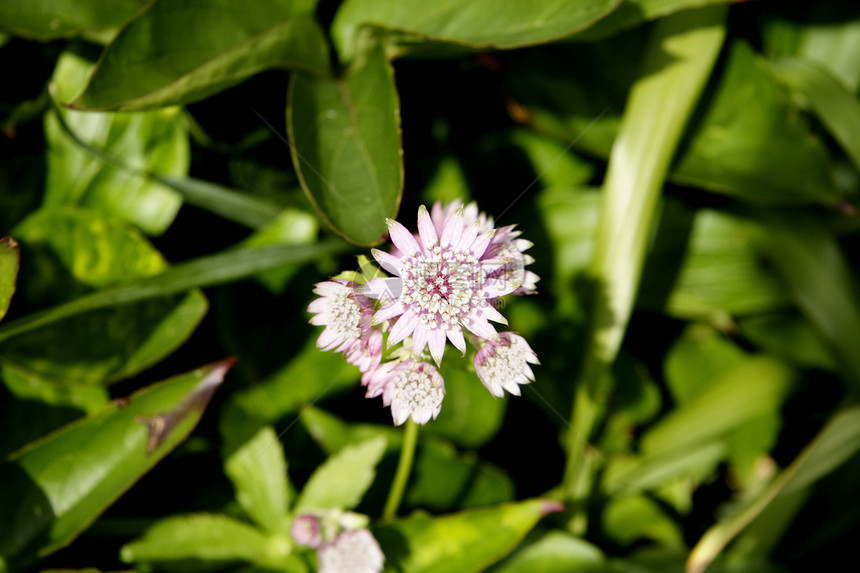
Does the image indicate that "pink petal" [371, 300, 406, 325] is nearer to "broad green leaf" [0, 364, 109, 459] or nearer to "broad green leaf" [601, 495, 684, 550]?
"broad green leaf" [0, 364, 109, 459]

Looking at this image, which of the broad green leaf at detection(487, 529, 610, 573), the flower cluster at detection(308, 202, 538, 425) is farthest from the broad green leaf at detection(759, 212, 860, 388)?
the flower cluster at detection(308, 202, 538, 425)

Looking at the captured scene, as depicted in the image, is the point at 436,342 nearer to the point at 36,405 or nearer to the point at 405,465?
the point at 405,465

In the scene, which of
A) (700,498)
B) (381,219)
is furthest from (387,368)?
(700,498)

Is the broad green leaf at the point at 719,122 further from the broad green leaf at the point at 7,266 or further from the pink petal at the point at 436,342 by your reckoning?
the broad green leaf at the point at 7,266

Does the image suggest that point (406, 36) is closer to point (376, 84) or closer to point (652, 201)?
point (376, 84)

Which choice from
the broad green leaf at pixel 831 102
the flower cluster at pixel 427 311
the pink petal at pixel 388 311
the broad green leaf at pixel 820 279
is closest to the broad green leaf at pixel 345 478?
the flower cluster at pixel 427 311

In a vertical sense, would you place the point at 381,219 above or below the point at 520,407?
above
